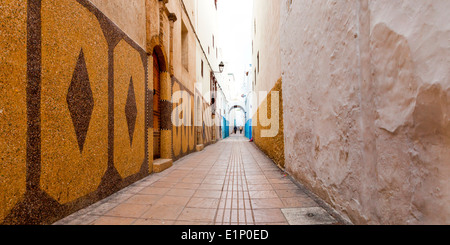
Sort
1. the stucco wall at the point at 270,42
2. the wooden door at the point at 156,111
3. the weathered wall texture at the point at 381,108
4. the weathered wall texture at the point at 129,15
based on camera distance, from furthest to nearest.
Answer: the stucco wall at the point at 270,42 → the wooden door at the point at 156,111 → the weathered wall texture at the point at 129,15 → the weathered wall texture at the point at 381,108

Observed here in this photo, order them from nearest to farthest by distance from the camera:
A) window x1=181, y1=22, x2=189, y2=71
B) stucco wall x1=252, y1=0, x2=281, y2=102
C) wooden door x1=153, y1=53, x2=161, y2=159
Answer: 1. wooden door x1=153, y1=53, x2=161, y2=159
2. stucco wall x1=252, y1=0, x2=281, y2=102
3. window x1=181, y1=22, x2=189, y2=71

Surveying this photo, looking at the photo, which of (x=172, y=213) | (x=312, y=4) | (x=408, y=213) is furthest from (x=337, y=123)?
(x=172, y=213)

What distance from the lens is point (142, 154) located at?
4277 millimetres

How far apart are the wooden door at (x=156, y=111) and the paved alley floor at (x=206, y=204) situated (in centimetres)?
151

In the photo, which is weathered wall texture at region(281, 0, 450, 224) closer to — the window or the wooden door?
the wooden door

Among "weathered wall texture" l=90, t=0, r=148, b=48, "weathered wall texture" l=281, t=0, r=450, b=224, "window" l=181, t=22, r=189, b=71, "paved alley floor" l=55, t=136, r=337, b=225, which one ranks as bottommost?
"paved alley floor" l=55, t=136, r=337, b=225

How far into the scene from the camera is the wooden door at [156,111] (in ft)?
17.9

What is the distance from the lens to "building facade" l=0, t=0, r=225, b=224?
1.85 m

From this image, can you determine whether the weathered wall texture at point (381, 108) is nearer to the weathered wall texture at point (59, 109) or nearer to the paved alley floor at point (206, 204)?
the paved alley floor at point (206, 204)

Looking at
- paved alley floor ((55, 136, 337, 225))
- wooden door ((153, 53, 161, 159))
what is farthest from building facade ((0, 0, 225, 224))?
wooden door ((153, 53, 161, 159))

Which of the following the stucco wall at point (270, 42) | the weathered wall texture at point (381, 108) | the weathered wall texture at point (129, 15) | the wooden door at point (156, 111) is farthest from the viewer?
the stucco wall at point (270, 42)

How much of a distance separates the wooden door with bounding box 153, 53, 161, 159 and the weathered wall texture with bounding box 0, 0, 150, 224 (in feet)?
5.90

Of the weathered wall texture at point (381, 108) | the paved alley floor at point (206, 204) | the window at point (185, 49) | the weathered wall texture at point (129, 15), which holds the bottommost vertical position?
the paved alley floor at point (206, 204)

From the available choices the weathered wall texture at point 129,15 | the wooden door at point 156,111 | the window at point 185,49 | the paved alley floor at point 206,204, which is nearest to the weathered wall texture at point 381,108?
the paved alley floor at point 206,204
